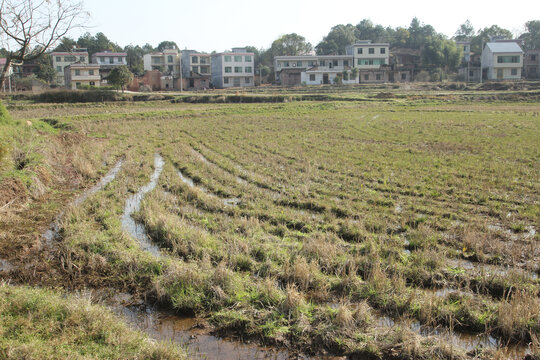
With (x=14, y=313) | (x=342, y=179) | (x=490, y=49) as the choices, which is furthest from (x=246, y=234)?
(x=490, y=49)

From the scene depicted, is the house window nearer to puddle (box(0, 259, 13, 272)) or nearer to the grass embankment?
puddle (box(0, 259, 13, 272))

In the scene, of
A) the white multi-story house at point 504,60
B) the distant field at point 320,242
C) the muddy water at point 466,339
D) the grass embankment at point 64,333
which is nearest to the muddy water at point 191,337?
the distant field at point 320,242

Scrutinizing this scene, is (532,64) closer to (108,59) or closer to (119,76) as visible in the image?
(119,76)

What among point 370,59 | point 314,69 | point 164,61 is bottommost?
point 314,69

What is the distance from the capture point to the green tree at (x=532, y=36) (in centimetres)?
9364

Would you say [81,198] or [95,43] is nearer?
[81,198]

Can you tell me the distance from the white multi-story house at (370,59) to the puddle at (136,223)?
69.0 metres

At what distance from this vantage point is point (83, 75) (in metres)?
69.4

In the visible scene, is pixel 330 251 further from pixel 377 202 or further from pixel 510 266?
pixel 377 202

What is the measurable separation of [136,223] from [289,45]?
298 feet

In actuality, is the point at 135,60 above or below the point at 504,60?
above

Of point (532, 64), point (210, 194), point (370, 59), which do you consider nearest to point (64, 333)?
point (210, 194)

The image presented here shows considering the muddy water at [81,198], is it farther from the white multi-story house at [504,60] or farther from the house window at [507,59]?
the house window at [507,59]

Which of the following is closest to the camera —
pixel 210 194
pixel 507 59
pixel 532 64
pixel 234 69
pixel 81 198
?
pixel 81 198
